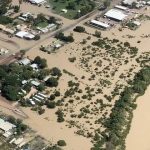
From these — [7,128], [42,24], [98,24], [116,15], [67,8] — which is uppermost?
[116,15]

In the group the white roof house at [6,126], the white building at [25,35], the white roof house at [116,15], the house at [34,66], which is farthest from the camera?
the white roof house at [116,15]

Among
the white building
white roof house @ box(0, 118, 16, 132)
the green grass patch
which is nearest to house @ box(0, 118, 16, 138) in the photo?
white roof house @ box(0, 118, 16, 132)

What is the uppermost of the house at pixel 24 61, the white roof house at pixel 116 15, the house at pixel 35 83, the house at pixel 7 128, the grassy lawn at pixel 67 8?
the white roof house at pixel 116 15

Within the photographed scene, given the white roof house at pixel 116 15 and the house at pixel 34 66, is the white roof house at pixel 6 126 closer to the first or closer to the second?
the house at pixel 34 66

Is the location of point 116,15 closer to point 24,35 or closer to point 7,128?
point 24,35

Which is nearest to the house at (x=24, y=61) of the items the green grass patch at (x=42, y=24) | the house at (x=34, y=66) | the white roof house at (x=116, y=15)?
the house at (x=34, y=66)

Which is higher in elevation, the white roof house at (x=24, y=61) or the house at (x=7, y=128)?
the white roof house at (x=24, y=61)

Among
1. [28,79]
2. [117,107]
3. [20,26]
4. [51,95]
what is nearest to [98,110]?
[117,107]

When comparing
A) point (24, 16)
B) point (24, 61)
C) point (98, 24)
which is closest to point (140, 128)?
point (24, 61)
